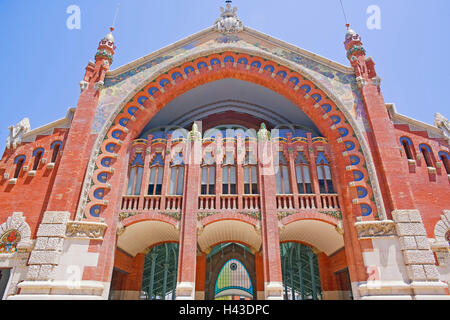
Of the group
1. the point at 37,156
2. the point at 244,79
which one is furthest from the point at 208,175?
the point at 37,156

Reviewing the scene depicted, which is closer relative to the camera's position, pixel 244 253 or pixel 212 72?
pixel 212 72

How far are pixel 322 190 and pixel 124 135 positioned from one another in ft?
40.9

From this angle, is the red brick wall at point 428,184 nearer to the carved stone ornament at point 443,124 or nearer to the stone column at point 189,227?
the carved stone ornament at point 443,124

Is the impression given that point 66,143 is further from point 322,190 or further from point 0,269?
point 322,190

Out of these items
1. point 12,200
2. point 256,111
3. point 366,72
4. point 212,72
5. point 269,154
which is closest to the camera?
point 12,200

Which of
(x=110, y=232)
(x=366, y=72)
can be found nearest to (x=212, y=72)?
(x=366, y=72)

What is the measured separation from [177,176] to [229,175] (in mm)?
3122

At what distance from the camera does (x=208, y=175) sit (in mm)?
17281

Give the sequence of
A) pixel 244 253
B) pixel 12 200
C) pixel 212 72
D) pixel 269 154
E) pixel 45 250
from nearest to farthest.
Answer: pixel 45 250, pixel 12 200, pixel 269 154, pixel 212 72, pixel 244 253

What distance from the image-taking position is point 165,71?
19.5m

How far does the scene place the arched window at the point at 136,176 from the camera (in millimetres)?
16984

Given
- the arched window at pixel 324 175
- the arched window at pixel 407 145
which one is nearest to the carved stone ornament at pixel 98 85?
the arched window at pixel 324 175

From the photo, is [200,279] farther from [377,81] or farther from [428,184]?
[377,81]

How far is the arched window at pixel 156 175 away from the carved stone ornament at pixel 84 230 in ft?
11.4
